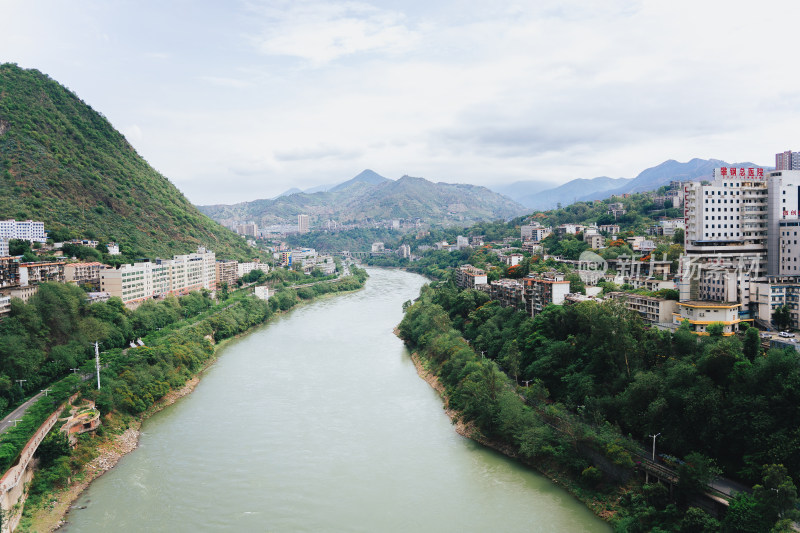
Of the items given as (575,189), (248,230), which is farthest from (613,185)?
(248,230)

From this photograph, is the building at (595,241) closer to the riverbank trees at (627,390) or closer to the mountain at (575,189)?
the riverbank trees at (627,390)

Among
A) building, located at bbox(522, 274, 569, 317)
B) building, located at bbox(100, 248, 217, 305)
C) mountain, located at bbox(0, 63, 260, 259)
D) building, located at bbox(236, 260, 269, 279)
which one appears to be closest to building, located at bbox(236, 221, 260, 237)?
mountain, located at bbox(0, 63, 260, 259)

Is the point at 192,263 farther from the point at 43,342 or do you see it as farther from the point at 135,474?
the point at 135,474

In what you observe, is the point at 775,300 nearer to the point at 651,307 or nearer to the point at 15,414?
the point at 651,307

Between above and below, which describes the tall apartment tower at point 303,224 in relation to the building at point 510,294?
above

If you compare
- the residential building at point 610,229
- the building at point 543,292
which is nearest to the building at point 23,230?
the building at point 543,292

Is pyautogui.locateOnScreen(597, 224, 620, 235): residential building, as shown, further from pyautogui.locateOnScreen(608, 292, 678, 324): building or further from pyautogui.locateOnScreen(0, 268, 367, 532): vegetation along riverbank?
pyautogui.locateOnScreen(0, 268, 367, 532): vegetation along riverbank
